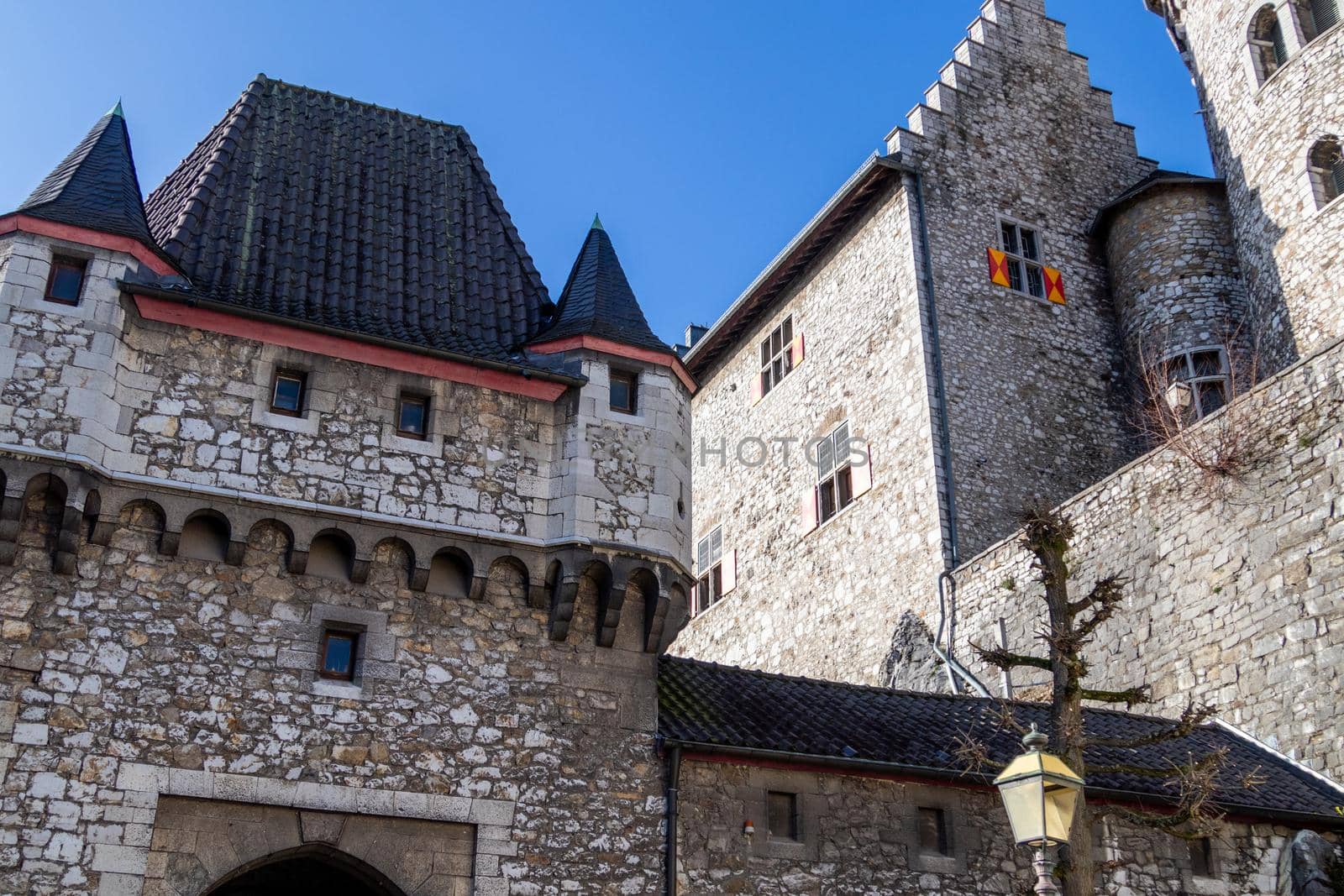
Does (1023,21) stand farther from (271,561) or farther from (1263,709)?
(271,561)

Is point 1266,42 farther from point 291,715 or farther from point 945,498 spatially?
point 291,715

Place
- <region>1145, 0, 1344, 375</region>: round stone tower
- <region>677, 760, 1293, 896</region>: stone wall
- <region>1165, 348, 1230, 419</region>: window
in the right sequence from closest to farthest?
<region>677, 760, 1293, 896</region>: stone wall, <region>1145, 0, 1344, 375</region>: round stone tower, <region>1165, 348, 1230, 419</region>: window

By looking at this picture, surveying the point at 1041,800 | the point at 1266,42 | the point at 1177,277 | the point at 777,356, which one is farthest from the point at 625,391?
the point at 1266,42

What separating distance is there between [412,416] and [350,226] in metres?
2.80

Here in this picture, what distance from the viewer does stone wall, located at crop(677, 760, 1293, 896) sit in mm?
12141

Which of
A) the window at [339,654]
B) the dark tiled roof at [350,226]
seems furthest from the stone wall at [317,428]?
the window at [339,654]

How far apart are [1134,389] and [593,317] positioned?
13.3 metres

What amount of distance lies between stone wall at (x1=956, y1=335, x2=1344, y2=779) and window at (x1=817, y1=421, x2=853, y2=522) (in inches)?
207

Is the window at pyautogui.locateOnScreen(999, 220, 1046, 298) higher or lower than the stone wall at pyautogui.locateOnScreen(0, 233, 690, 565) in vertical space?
higher

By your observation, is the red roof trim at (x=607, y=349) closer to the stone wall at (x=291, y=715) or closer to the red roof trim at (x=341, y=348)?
the red roof trim at (x=341, y=348)

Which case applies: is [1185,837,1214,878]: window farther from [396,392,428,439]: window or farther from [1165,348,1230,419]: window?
[1165,348,1230,419]: window

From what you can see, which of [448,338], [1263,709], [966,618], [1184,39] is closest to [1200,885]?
[1263,709]

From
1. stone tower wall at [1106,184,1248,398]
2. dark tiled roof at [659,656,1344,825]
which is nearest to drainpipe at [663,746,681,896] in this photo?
dark tiled roof at [659,656,1344,825]

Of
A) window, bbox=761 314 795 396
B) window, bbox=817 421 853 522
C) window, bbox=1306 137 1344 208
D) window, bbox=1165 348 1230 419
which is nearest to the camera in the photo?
window, bbox=1306 137 1344 208
